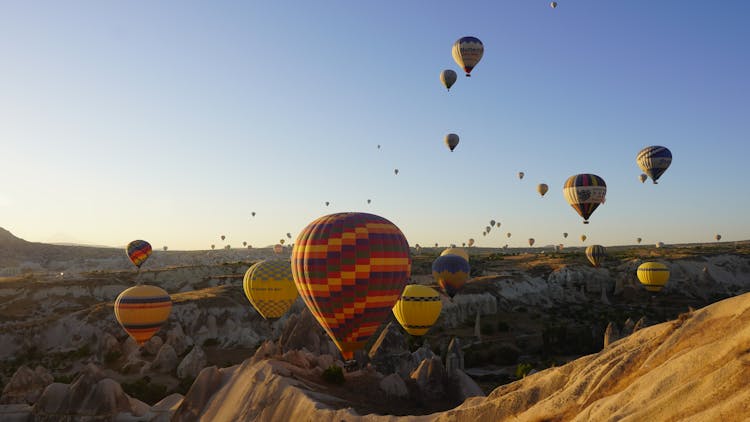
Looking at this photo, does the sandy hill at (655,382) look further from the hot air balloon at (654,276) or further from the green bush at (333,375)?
the hot air balloon at (654,276)

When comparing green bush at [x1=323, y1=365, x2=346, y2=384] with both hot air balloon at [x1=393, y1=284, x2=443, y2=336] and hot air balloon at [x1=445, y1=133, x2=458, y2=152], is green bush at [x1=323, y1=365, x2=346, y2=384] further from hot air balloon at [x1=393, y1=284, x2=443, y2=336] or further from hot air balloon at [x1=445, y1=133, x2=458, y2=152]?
hot air balloon at [x1=445, y1=133, x2=458, y2=152]

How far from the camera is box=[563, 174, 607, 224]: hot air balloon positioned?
161ft

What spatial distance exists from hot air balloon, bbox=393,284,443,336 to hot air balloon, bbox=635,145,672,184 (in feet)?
102

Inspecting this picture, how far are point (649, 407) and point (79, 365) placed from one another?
50.3 metres

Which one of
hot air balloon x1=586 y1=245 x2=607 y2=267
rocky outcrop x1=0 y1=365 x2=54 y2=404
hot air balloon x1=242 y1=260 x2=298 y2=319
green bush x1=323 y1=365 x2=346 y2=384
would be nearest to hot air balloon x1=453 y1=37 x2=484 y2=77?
hot air balloon x1=242 y1=260 x2=298 y2=319

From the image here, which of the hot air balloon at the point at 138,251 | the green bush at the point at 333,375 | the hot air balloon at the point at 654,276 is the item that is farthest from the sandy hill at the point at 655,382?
the hot air balloon at the point at 138,251

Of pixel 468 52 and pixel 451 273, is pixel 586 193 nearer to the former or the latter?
pixel 451 273

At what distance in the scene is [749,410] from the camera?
25.8ft

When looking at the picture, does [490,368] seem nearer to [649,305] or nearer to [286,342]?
[286,342]

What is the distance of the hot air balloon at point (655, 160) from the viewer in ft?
180

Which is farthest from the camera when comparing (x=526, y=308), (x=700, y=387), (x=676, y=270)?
(x=676, y=270)

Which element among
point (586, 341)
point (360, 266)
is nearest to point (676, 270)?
point (586, 341)

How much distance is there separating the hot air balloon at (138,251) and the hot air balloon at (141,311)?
4058 centimetres

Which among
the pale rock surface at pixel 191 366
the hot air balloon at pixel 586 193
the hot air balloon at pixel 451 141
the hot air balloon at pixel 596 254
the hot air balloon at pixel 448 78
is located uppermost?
the hot air balloon at pixel 448 78
